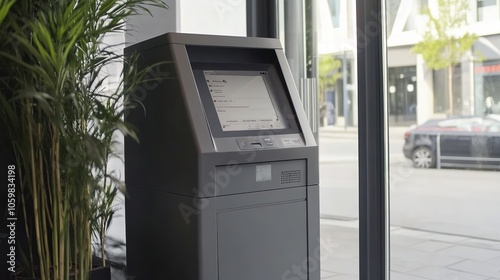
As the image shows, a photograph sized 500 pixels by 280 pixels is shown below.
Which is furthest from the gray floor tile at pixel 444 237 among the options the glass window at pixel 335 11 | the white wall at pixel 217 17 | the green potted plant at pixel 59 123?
the white wall at pixel 217 17

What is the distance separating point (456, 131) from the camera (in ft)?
7.77

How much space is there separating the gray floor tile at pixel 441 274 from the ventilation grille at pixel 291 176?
719 millimetres

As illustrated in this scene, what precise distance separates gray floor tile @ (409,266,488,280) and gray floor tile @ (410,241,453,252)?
0.27 feet

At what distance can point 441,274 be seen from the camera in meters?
2.51

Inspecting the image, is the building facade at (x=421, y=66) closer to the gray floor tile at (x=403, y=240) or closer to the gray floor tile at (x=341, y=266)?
the gray floor tile at (x=403, y=240)

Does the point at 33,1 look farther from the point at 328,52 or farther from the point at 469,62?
the point at 469,62

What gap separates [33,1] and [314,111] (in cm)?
155

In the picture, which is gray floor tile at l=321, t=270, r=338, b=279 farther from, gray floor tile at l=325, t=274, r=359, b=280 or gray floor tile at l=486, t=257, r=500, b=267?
gray floor tile at l=486, t=257, r=500, b=267

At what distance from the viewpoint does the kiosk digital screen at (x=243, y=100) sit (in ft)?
7.68

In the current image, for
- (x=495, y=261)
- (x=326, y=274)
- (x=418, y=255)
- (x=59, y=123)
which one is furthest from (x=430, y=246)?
(x=59, y=123)

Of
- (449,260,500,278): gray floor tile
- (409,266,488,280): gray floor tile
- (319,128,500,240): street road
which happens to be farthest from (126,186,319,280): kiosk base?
(449,260,500,278): gray floor tile

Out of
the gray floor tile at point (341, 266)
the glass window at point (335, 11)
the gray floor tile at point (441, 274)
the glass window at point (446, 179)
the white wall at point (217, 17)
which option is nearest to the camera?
the glass window at point (446, 179)

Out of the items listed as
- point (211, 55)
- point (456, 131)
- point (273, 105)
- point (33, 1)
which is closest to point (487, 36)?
point (456, 131)

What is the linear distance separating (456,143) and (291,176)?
697 mm
